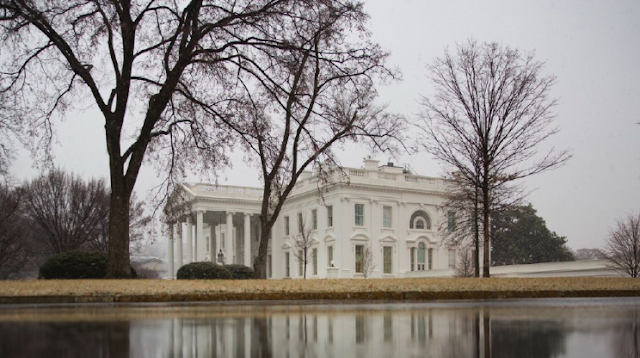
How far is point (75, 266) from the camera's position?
19.4 meters

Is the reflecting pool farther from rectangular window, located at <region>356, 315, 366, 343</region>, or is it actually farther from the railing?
the railing

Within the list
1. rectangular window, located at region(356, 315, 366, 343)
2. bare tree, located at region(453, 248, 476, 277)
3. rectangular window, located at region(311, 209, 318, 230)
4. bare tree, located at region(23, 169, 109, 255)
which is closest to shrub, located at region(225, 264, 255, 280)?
bare tree, located at region(23, 169, 109, 255)

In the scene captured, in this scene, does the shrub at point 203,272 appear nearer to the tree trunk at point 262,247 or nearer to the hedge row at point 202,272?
the hedge row at point 202,272

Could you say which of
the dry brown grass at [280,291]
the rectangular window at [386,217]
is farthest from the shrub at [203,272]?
the rectangular window at [386,217]

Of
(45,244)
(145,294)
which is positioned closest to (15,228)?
(45,244)

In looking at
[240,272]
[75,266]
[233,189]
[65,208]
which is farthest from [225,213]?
[75,266]

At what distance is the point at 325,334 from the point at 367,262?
187ft

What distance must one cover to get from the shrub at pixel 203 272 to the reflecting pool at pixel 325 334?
47.0 feet

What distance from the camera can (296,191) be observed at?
7019cm

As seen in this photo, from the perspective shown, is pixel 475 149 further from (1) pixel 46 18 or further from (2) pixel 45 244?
(2) pixel 45 244

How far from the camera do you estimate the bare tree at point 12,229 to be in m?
44.6

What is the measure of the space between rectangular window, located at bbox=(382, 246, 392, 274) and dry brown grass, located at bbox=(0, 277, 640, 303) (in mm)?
49376

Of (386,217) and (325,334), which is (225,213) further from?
(325,334)

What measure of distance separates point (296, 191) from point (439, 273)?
1777cm
